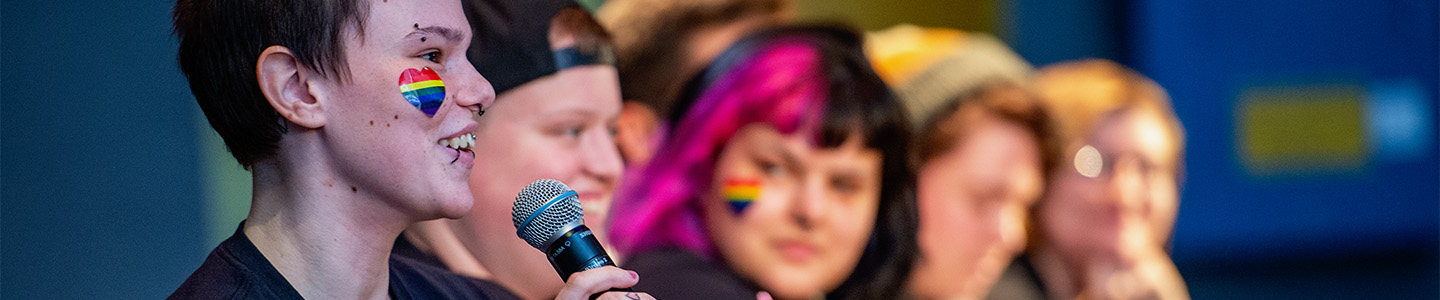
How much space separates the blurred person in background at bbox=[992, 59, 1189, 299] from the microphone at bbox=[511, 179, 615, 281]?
1694mm

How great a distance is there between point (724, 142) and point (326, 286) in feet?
2.87

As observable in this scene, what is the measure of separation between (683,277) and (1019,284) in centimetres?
115

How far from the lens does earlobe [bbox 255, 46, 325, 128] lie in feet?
3.75

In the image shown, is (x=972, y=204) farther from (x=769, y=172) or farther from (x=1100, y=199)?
(x=769, y=172)

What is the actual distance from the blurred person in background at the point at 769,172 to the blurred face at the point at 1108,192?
742 millimetres

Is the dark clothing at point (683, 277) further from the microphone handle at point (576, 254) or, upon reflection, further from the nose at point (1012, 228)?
the nose at point (1012, 228)

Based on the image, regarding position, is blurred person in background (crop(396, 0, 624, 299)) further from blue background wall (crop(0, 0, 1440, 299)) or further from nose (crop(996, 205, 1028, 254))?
nose (crop(996, 205, 1028, 254))

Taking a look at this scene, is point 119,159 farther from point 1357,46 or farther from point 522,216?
point 1357,46

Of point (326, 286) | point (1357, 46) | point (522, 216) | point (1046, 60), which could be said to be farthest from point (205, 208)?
point (1357, 46)

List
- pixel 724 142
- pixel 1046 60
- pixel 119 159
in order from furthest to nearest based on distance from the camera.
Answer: pixel 1046 60 < pixel 724 142 < pixel 119 159

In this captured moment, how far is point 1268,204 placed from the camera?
320cm

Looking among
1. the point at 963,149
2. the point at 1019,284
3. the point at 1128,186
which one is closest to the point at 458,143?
the point at 963,149

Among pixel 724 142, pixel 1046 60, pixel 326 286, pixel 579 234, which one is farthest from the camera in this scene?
pixel 1046 60

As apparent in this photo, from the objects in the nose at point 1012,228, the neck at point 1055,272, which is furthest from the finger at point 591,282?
the neck at point 1055,272
